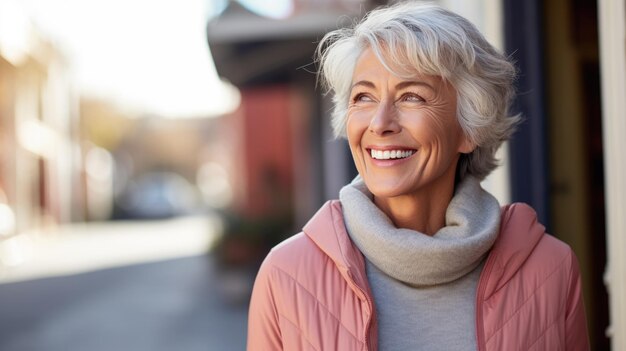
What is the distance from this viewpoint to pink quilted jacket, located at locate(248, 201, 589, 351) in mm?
1843

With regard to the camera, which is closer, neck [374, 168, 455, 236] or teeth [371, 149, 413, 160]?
teeth [371, 149, 413, 160]

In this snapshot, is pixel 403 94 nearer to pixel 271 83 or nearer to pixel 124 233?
pixel 271 83

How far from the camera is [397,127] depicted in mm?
1901

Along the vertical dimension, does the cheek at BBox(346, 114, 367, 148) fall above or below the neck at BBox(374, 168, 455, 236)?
above

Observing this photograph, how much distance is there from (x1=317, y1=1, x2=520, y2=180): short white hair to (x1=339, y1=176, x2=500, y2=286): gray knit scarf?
0.23 m

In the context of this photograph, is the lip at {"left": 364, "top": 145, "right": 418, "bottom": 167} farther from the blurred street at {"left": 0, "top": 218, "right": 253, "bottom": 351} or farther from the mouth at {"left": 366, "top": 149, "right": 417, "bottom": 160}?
the blurred street at {"left": 0, "top": 218, "right": 253, "bottom": 351}

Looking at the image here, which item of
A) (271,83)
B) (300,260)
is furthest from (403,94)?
(271,83)

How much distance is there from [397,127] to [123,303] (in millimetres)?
8988

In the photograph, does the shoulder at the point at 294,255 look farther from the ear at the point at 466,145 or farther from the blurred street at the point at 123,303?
the blurred street at the point at 123,303

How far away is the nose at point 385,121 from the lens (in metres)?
1.88

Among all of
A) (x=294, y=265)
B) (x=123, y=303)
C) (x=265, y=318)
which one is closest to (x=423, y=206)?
(x=294, y=265)

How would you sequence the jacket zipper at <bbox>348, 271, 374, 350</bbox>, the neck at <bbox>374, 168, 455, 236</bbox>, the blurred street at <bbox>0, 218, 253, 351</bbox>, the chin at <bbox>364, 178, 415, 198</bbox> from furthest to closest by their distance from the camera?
the blurred street at <bbox>0, 218, 253, 351</bbox>, the neck at <bbox>374, 168, 455, 236</bbox>, the chin at <bbox>364, 178, 415, 198</bbox>, the jacket zipper at <bbox>348, 271, 374, 350</bbox>

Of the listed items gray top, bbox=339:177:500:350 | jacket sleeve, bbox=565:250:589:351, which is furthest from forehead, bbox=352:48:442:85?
jacket sleeve, bbox=565:250:589:351

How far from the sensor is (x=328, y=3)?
751cm
